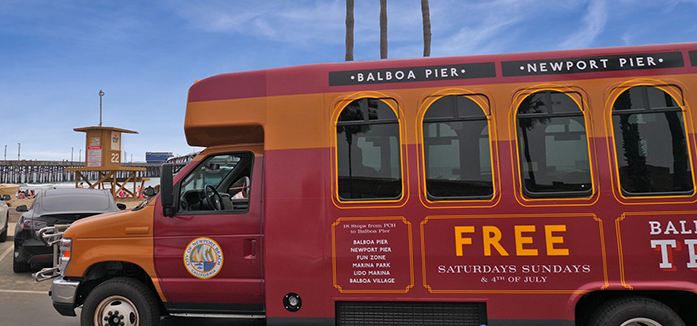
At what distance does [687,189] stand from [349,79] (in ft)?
10.2

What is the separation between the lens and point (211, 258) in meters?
4.25

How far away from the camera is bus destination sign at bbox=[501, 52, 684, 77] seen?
3.88 meters

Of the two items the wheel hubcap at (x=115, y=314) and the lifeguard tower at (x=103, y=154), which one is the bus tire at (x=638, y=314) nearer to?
the wheel hubcap at (x=115, y=314)

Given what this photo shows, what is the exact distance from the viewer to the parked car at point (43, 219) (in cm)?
799

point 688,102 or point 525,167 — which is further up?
point 688,102

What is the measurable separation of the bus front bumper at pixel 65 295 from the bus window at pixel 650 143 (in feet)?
17.5

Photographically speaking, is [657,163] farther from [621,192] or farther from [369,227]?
[369,227]

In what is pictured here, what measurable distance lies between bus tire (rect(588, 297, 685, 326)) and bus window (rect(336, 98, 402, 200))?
2061 millimetres

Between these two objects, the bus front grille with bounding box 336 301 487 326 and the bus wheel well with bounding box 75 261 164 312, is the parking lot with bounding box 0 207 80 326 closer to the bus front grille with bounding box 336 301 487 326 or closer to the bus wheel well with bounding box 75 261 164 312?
the bus wheel well with bounding box 75 261 164 312

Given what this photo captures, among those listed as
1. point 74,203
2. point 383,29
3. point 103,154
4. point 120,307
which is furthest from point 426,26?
point 103,154

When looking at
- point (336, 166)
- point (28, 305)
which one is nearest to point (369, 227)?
point (336, 166)

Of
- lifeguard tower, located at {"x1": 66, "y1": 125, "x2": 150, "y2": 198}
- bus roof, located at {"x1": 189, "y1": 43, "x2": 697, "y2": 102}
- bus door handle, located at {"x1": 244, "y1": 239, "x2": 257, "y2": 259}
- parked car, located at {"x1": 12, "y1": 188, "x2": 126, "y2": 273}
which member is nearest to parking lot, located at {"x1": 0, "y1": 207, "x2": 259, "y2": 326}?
parked car, located at {"x1": 12, "y1": 188, "x2": 126, "y2": 273}

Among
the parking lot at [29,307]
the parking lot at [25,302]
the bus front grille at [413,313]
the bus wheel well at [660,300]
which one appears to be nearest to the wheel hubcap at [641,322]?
the bus wheel well at [660,300]

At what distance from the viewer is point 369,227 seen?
12.9 feet
